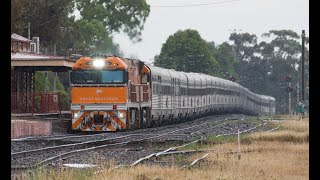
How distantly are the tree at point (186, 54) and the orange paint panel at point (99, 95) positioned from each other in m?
67.0

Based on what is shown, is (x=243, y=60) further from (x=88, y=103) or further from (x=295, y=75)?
(x=88, y=103)

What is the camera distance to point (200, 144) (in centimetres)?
2566

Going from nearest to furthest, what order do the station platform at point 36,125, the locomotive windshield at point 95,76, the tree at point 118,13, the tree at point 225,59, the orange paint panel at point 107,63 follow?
the station platform at point 36,125
the orange paint panel at point 107,63
the locomotive windshield at point 95,76
the tree at point 118,13
the tree at point 225,59

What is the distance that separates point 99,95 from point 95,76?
2.52ft

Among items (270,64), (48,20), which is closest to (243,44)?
(270,64)

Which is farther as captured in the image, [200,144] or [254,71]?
[254,71]

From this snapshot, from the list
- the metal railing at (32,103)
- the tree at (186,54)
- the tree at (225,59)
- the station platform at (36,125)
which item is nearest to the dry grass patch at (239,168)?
the station platform at (36,125)

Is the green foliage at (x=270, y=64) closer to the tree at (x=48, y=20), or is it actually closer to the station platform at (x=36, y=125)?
the tree at (x=48, y=20)

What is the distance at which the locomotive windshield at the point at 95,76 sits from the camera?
32.9m

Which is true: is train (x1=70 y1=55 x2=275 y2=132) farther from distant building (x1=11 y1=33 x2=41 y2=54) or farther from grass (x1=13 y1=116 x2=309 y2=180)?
distant building (x1=11 y1=33 x2=41 y2=54)

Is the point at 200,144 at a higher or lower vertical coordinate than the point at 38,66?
lower
